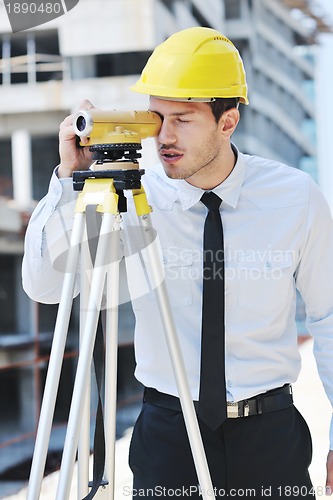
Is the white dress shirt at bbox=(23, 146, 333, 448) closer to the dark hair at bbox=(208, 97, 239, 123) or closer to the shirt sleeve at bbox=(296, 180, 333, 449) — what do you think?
the shirt sleeve at bbox=(296, 180, 333, 449)

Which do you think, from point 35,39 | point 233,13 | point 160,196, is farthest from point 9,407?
point 160,196

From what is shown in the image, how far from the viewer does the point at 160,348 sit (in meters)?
2.03

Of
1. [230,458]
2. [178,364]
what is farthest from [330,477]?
[178,364]

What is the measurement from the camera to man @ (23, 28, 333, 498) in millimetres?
1887

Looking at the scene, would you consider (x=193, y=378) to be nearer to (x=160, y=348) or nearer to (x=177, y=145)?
(x=160, y=348)

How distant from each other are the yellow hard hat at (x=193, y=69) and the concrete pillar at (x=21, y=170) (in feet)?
79.7

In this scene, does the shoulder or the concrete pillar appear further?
the concrete pillar

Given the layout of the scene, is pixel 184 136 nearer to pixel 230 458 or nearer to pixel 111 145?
pixel 111 145

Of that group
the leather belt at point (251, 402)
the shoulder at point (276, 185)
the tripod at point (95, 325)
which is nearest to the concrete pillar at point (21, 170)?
the shoulder at point (276, 185)

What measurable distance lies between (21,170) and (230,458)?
24913 mm

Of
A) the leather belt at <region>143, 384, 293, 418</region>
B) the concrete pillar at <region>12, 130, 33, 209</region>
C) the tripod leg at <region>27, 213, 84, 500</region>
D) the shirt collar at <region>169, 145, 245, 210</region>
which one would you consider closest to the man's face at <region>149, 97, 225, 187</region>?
the shirt collar at <region>169, 145, 245, 210</region>

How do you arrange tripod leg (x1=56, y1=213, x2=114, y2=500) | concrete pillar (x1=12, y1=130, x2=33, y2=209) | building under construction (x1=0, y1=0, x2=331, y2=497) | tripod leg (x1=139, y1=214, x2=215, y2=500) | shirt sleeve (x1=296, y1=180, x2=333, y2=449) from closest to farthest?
tripod leg (x1=56, y1=213, x2=114, y2=500) → tripod leg (x1=139, y1=214, x2=215, y2=500) → shirt sleeve (x1=296, y1=180, x2=333, y2=449) → building under construction (x1=0, y1=0, x2=331, y2=497) → concrete pillar (x1=12, y1=130, x2=33, y2=209)

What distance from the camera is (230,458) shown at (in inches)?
76.8

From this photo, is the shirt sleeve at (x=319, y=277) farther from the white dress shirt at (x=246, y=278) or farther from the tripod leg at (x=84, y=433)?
the tripod leg at (x=84, y=433)
